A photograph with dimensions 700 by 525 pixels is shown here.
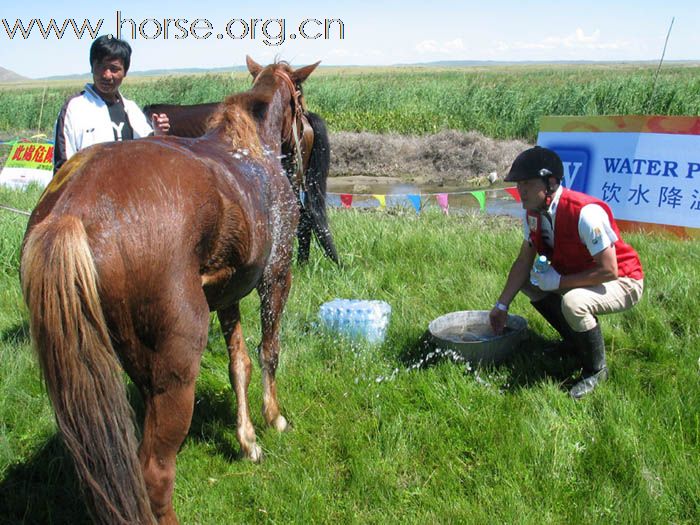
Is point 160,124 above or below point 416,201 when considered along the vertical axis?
above

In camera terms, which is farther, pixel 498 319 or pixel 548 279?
pixel 498 319

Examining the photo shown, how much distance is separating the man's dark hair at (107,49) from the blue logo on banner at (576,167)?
19.1ft

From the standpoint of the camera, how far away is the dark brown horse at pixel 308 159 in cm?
519

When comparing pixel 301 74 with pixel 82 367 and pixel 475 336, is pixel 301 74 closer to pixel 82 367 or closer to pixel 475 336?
pixel 475 336

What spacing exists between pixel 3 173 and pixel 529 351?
1197 cm

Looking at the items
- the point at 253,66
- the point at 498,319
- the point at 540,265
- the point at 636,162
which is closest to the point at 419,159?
the point at 636,162

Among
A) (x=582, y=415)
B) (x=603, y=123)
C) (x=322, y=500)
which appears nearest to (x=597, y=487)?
(x=582, y=415)

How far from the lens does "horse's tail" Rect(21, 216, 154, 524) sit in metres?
1.93

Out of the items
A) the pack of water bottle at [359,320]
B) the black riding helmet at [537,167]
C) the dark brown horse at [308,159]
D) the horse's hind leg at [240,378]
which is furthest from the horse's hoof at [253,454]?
the dark brown horse at [308,159]

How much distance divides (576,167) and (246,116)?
564 cm

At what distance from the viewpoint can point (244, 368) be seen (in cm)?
363

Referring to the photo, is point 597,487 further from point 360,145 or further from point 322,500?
point 360,145

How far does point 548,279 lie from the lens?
377 centimetres

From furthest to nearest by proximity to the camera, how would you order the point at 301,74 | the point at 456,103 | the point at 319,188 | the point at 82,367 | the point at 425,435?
the point at 456,103
the point at 319,188
the point at 301,74
the point at 425,435
the point at 82,367
